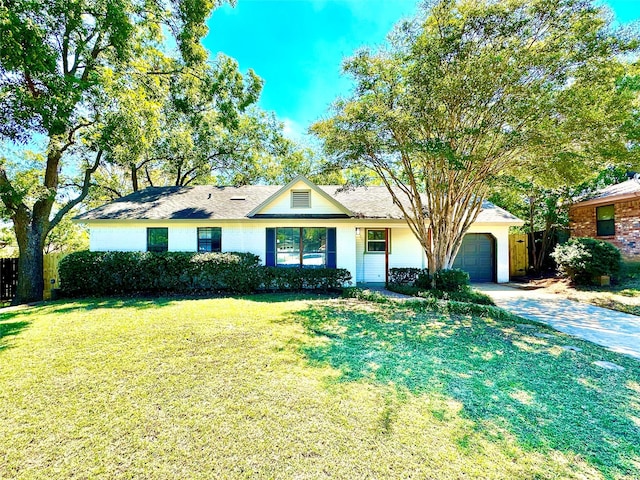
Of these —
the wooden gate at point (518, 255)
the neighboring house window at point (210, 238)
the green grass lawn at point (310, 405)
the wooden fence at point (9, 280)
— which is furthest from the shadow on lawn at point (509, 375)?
the wooden fence at point (9, 280)

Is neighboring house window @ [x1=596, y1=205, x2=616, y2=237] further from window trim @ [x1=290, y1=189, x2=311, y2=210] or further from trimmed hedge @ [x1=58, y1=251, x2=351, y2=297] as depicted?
window trim @ [x1=290, y1=189, x2=311, y2=210]

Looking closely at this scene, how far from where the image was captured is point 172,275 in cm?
1028

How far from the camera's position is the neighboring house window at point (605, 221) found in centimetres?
1317

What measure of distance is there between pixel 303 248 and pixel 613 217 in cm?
1411

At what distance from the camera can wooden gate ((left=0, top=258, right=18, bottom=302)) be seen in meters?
10.3

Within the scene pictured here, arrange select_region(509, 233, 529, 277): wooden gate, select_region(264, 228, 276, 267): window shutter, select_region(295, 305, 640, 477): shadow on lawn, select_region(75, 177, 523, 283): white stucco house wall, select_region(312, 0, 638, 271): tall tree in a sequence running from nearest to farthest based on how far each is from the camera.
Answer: select_region(295, 305, 640, 477): shadow on lawn < select_region(312, 0, 638, 271): tall tree < select_region(75, 177, 523, 283): white stucco house wall < select_region(264, 228, 276, 267): window shutter < select_region(509, 233, 529, 277): wooden gate

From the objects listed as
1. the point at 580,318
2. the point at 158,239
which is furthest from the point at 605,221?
the point at 158,239

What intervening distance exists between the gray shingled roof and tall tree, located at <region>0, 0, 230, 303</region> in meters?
1.90

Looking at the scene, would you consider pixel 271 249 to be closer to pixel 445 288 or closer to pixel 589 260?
pixel 445 288

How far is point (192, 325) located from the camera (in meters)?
6.32

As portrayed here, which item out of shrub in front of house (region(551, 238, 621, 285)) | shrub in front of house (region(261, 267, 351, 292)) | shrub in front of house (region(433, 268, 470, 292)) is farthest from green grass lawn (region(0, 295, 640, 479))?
shrub in front of house (region(551, 238, 621, 285))

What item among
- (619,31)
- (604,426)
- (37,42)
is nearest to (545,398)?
(604,426)

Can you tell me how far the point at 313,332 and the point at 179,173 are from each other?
16732 mm

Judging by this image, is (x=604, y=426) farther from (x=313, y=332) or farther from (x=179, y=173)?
(x=179, y=173)
